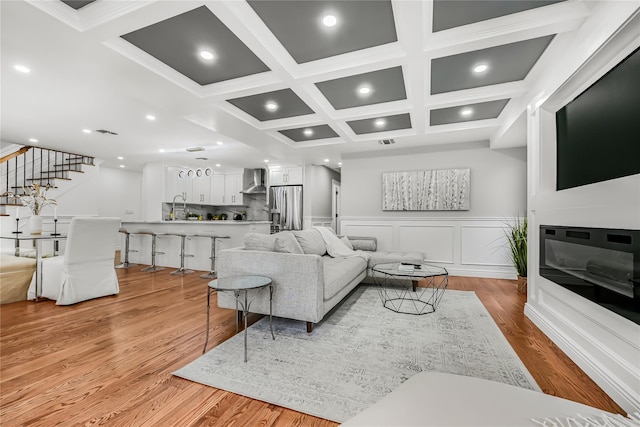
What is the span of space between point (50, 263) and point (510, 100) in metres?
5.95

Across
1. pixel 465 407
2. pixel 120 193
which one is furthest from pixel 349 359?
pixel 120 193

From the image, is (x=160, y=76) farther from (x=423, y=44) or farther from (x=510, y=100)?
(x=510, y=100)

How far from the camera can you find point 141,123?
4.20 metres

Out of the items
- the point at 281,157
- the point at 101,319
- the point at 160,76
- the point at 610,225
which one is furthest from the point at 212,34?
the point at 281,157

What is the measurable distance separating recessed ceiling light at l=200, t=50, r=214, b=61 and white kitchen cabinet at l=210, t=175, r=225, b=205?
5.90 m

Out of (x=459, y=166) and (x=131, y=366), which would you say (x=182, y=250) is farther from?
(x=459, y=166)

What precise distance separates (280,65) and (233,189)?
19.5 ft

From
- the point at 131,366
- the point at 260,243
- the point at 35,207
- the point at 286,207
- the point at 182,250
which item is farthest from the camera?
the point at 286,207

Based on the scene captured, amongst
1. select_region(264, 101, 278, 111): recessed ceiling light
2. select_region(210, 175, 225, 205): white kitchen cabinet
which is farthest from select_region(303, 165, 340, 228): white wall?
select_region(264, 101, 278, 111): recessed ceiling light

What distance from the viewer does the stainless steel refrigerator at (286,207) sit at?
711 centimetres

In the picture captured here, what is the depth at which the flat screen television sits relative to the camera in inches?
Result: 62.0

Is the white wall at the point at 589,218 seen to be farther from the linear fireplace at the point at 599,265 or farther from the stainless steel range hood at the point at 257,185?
the stainless steel range hood at the point at 257,185

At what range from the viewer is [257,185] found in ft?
25.0

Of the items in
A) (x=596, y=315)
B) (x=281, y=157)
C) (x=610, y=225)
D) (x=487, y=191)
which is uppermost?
(x=281, y=157)
